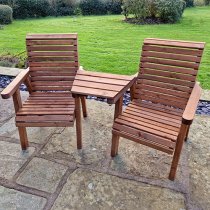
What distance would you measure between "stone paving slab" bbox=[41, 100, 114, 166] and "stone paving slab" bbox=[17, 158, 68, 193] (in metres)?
0.16

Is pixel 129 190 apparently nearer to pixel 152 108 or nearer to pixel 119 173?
pixel 119 173

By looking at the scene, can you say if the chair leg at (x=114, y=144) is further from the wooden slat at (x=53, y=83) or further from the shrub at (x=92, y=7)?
the shrub at (x=92, y=7)

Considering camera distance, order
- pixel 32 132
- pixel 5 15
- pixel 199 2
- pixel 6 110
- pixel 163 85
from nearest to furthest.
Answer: pixel 163 85 < pixel 32 132 < pixel 6 110 < pixel 5 15 < pixel 199 2

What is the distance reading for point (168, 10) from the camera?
10.5 m

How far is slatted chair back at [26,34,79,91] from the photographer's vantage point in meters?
3.22

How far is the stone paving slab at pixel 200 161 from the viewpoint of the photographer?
2.34m

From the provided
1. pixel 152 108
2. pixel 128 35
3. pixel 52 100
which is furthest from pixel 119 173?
pixel 128 35

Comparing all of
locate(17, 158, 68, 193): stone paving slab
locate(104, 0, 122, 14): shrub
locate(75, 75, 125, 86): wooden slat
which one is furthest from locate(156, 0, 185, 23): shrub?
locate(17, 158, 68, 193): stone paving slab

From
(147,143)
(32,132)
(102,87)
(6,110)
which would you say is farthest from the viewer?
(6,110)

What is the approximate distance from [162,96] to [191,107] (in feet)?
2.28

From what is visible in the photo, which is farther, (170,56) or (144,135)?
(170,56)

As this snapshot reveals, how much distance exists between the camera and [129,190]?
94.7 inches

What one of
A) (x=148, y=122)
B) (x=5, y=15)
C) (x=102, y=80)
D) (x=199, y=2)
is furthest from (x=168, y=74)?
(x=199, y=2)

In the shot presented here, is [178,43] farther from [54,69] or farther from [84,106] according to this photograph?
[54,69]
